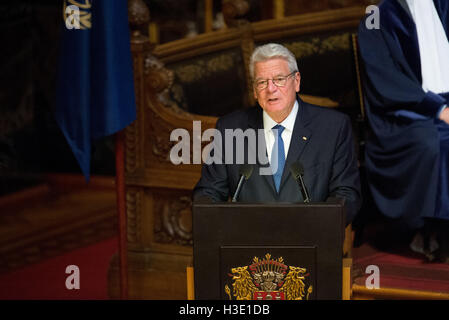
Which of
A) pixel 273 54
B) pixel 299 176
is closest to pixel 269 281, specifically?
pixel 299 176

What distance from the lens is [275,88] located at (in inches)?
117

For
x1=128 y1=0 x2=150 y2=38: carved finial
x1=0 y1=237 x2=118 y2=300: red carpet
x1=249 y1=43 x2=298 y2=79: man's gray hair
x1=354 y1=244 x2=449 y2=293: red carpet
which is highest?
x1=128 y1=0 x2=150 y2=38: carved finial

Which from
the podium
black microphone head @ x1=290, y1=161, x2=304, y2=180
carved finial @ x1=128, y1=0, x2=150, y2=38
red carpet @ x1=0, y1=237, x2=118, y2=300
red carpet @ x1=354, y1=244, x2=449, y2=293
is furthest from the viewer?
red carpet @ x1=0, y1=237, x2=118, y2=300

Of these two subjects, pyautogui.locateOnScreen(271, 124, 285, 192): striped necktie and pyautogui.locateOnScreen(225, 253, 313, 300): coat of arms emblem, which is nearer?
pyautogui.locateOnScreen(225, 253, 313, 300): coat of arms emblem

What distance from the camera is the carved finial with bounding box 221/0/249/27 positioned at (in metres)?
4.93

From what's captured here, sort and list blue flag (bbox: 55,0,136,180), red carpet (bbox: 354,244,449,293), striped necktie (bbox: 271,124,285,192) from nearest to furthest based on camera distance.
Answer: striped necktie (bbox: 271,124,285,192)
red carpet (bbox: 354,244,449,293)
blue flag (bbox: 55,0,136,180)

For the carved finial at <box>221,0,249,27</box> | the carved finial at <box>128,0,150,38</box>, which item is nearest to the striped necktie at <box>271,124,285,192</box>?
the carved finial at <box>128,0,150,38</box>

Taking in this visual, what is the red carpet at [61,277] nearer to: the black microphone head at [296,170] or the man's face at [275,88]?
the man's face at [275,88]

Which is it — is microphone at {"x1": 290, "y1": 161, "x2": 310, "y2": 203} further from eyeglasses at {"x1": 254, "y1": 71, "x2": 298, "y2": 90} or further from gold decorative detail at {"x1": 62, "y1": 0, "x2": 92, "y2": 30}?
gold decorative detail at {"x1": 62, "y1": 0, "x2": 92, "y2": 30}

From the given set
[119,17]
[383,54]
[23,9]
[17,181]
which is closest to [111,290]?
[119,17]

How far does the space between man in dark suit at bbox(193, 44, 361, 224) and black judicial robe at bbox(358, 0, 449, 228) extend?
67 cm

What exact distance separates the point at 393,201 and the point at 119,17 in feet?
5.34

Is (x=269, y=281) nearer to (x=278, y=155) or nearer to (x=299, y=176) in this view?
(x=299, y=176)

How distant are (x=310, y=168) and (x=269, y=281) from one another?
0.66m
